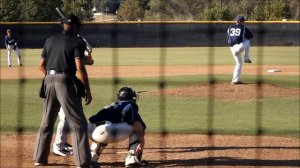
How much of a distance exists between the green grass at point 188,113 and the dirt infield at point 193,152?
481mm

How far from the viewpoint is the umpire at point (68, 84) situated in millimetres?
4371

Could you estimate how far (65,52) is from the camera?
4422 mm

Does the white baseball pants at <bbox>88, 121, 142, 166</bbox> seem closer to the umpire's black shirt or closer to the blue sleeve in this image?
the umpire's black shirt

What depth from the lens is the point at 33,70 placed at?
15.4m

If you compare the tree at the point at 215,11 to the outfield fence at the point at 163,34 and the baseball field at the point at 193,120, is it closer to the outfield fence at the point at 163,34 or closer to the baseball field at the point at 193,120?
the outfield fence at the point at 163,34

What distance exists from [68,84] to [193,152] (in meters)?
1.44

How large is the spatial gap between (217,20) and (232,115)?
11.6 metres

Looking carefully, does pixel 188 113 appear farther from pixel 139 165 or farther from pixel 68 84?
pixel 68 84

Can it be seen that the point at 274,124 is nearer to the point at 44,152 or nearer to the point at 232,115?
the point at 232,115

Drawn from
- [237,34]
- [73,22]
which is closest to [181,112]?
[237,34]

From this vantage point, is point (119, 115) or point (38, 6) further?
point (38, 6)

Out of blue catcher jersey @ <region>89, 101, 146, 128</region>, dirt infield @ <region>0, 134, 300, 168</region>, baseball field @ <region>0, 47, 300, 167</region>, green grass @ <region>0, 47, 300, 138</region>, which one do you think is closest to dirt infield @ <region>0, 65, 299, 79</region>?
baseball field @ <region>0, 47, 300, 167</region>

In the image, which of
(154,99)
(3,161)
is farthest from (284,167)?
(154,99)

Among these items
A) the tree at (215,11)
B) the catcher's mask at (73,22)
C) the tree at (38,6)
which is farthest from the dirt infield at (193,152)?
the tree at (215,11)
